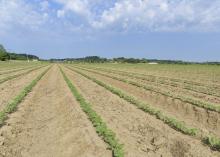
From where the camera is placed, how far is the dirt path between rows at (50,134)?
30.4 feet

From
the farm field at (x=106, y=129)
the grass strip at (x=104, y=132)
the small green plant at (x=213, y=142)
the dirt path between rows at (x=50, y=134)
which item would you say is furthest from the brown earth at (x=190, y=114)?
the dirt path between rows at (x=50, y=134)

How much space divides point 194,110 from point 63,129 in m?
6.02

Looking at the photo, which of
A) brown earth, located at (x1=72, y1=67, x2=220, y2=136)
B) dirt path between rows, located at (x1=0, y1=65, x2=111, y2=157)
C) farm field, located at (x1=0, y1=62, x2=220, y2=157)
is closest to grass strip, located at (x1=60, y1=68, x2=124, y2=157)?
farm field, located at (x1=0, y1=62, x2=220, y2=157)

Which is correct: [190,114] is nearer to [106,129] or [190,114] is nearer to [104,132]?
[106,129]

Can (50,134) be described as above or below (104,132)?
below

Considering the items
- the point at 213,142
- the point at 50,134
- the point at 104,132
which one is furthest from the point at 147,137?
the point at 50,134

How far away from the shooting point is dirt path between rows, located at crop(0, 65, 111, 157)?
9.27 metres

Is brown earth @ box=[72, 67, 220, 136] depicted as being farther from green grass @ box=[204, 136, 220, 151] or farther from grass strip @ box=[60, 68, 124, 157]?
grass strip @ box=[60, 68, 124, 157]

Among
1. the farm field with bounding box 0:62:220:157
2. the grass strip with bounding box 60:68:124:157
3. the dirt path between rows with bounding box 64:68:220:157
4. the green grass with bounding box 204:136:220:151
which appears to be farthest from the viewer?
the green grass with bounding box 204:136:220:151

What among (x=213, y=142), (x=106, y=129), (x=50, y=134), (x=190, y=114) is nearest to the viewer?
(x=213, y=142)

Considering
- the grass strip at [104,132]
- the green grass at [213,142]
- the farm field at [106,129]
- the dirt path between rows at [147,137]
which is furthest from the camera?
the green grass at [213,142]

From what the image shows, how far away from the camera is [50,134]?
11.4 metres

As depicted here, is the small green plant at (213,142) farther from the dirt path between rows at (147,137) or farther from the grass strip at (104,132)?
the grass strip at (104,132)

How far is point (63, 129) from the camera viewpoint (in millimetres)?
11914
